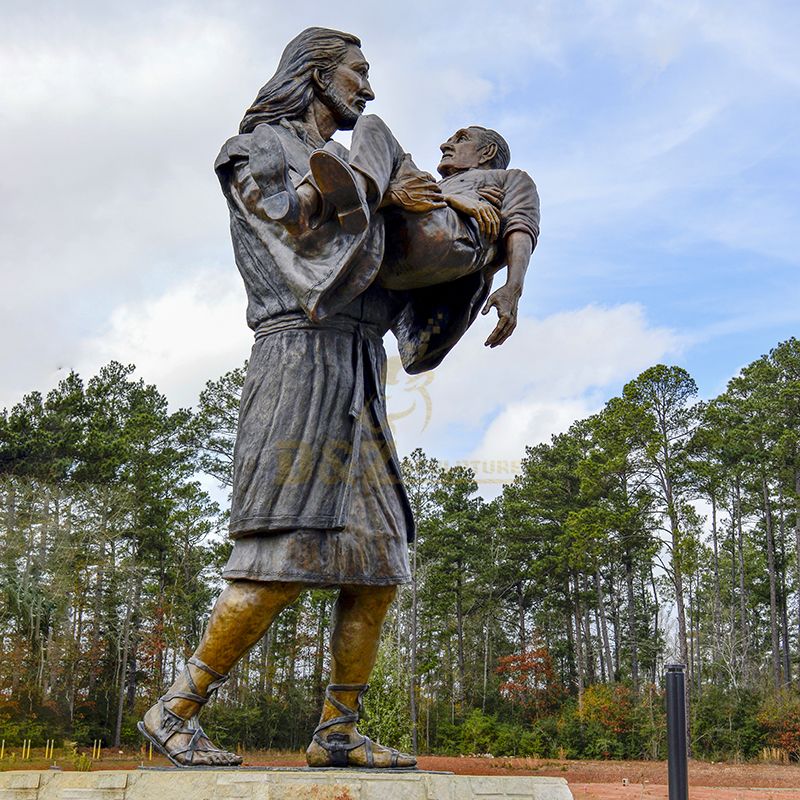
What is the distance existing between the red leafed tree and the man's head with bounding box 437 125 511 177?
37186 mm

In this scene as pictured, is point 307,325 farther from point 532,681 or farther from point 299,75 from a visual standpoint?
point 532,681

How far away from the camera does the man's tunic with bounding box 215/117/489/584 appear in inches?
135

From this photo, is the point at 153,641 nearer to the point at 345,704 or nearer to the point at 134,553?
the point at 134,553

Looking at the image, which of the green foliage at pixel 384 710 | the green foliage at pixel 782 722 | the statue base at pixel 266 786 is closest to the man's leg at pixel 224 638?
the statue base at pixel 266 786

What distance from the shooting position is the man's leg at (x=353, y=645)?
3.63 meters

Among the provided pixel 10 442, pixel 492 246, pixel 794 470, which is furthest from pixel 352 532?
pixel 794 470

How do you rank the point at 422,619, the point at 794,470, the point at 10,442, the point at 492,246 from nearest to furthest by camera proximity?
the point at 492,246
the point at 10,442
the point at 794,470
the point at 422,619

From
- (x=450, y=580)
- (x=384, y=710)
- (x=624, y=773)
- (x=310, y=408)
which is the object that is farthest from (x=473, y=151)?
(x=450, y=580)

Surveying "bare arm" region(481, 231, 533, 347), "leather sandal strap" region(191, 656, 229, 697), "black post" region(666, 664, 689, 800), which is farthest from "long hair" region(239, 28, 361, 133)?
"black post" region(666, 664, 689, 800)

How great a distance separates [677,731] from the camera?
285 centimetres

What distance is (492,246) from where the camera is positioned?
403 centimetres

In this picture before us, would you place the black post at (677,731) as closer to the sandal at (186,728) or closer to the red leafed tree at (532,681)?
the sandal at (186,728)

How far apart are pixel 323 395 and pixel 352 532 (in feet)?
1.70

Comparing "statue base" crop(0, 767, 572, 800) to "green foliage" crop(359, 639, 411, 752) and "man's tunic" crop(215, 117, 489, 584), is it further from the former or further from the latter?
"green foliage" crop(359, 639, 411, 752)
